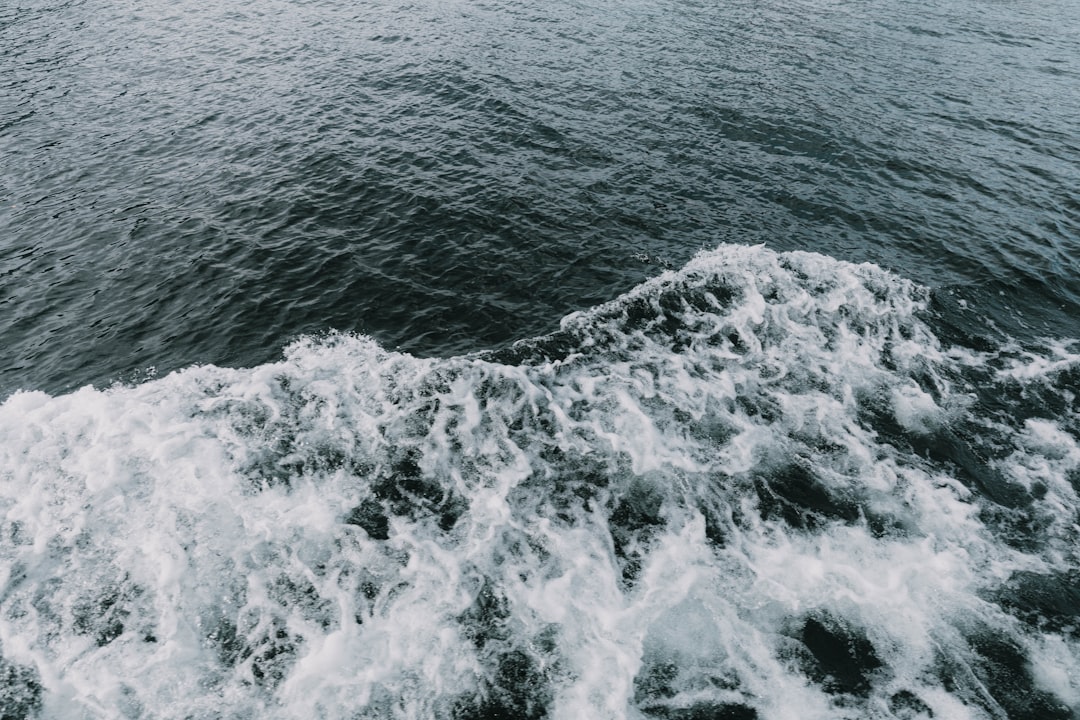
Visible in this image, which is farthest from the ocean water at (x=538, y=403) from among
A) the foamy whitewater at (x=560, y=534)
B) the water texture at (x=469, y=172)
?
the water texture at (x=469, y=172)

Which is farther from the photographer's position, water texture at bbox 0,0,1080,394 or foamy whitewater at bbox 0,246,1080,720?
water texture at bbox 0,0,1080,394

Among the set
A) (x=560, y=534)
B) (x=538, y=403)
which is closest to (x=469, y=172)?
(x=538, y=403)

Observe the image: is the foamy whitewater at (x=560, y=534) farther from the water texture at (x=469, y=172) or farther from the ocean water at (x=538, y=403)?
the water texture at (x=469, y=172)

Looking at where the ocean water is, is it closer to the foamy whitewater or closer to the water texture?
the foamy whitewater

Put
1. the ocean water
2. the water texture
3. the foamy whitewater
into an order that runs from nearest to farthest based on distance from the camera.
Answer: the foamy whitewater, the ocean water, the water texture

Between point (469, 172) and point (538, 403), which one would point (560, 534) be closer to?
point (538, 403)

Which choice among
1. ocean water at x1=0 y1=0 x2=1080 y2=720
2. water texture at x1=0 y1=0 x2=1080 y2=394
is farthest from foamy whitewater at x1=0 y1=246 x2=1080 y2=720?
water texture at x1=0 y1=0 x2=1080 y2=394
